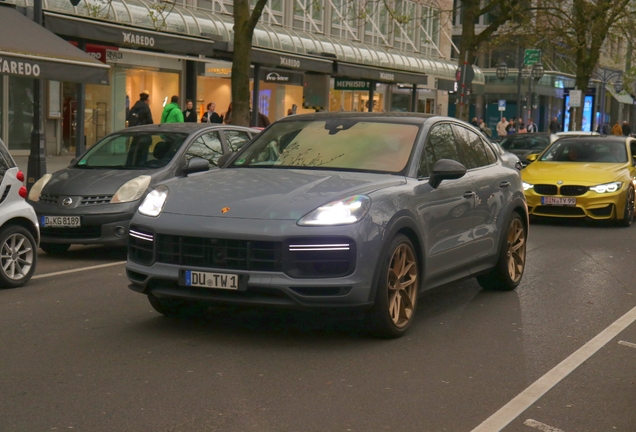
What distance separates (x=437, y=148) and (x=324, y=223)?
1925 mm

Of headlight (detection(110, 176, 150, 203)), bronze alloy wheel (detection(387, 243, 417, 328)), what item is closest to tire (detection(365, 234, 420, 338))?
bronze alloy wheel (detection(387, 243, 417, 328))

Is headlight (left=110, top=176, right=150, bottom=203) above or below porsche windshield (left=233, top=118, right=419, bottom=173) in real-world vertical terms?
below

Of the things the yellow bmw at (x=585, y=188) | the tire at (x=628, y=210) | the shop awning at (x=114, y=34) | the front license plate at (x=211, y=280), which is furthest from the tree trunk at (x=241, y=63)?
the front license plate at (x=211, y=280)

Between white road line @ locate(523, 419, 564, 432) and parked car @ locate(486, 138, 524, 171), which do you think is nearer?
white road line @ locate(523, 419, 564, 432)

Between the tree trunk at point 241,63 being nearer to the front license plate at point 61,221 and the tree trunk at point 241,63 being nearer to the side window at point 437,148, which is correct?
the front license plate at point 61,221

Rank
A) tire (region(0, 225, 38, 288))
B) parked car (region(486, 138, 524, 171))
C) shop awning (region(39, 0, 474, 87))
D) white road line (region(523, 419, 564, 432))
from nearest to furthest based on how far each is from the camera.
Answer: white road line (region(523, 419, 564, 432)) → tire (region(0, 225, 38, 288)) → parked car (region(486, 138, 524, 171)) → shop awning (region(39, 0, 474, 87))

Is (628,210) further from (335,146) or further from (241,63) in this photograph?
(335,146)

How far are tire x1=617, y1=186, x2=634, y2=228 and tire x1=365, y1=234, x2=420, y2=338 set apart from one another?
32.7 feet

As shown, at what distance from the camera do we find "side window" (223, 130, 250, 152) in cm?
1299

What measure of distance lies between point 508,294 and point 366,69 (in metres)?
22.6

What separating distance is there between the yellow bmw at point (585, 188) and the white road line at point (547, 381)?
831 cm

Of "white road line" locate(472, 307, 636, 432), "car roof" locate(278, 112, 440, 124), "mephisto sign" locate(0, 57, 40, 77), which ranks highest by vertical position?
"mephisto sign" locate(0, 57, 40, 77)

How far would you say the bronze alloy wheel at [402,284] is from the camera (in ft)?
23.0

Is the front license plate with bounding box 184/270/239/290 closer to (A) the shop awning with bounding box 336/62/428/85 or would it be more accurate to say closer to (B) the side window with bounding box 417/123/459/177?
(B) the side window with bounding box 417/123/459/177
